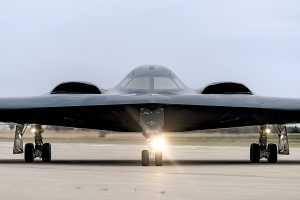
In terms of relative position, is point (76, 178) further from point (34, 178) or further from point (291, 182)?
point (291, 182)

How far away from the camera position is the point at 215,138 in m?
60.3

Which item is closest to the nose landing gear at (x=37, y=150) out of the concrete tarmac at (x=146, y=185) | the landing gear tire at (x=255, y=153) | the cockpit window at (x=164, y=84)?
the cockpit window at (x=164, y=84)

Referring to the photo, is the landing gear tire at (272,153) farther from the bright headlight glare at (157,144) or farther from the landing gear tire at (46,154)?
the landing gear tire at (46,154)

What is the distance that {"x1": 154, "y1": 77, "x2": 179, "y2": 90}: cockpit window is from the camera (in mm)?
22650

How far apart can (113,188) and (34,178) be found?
2587 millimetres

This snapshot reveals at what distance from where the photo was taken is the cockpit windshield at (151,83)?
74.2ft

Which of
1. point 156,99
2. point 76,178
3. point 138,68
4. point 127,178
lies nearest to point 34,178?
point 76,178

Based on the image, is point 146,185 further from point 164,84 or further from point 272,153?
point 272,153

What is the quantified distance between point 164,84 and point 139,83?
740 millimetres

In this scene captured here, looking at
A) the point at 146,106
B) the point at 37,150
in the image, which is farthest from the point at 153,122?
the point at 37,150

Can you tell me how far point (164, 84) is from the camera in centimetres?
2280

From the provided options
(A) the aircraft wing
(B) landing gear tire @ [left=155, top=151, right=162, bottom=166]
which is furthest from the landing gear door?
(B) landing gear tire @ [left=155, top=151, right=162, bottom=166]

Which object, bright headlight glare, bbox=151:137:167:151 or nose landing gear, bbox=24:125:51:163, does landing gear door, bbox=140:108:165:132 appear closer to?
bright headlight glare, bbox=151:137:167:151

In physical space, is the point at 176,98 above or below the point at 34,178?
above
